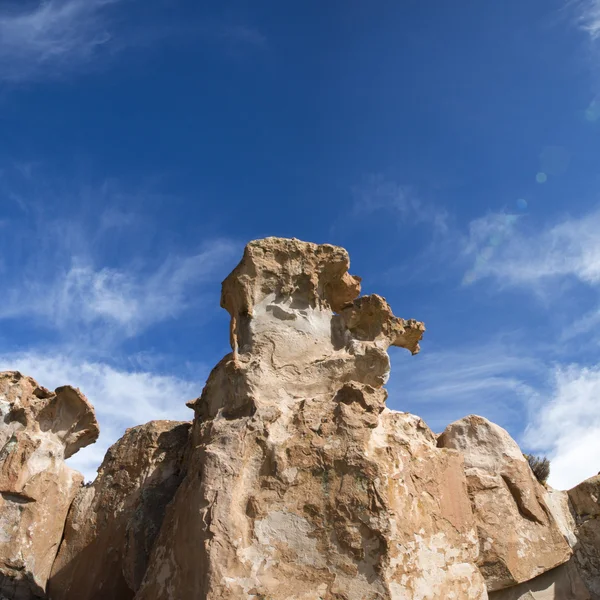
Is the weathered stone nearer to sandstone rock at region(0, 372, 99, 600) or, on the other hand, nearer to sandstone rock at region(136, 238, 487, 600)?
sandstone rock at region(136, 238, 487, 600)

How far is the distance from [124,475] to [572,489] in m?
5.55

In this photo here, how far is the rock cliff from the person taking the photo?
15.6ft

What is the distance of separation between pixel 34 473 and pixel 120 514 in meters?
1.54

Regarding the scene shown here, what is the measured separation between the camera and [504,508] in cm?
626

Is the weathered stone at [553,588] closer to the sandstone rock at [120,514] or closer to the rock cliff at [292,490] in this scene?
the rock cliff at [292,490]

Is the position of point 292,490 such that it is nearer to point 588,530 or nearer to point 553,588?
point 553,588

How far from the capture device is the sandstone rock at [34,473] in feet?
22.4

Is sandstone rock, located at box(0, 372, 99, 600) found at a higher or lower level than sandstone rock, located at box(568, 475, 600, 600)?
higher

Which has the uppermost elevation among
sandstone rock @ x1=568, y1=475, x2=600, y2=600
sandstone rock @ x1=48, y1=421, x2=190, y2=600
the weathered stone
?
sandstone rock @ x1=48, y1=421, x2=190, y2=600

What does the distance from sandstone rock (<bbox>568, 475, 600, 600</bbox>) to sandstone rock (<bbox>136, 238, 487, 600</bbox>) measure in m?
1.91

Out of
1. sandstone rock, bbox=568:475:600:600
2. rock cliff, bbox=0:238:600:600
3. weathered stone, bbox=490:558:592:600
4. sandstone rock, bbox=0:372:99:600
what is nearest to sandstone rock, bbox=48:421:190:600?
rock cliff, bbox=0:238:600:600

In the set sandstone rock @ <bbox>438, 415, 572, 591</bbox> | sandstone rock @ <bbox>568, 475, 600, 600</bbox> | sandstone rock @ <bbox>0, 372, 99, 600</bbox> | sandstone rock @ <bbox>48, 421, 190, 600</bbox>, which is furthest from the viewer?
sandstone rock @ <bbox>0, 372, 99, 600</bbox>

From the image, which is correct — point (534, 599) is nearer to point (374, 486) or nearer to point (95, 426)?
point (374, 486)

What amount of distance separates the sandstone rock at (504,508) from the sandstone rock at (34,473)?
4904 mm
